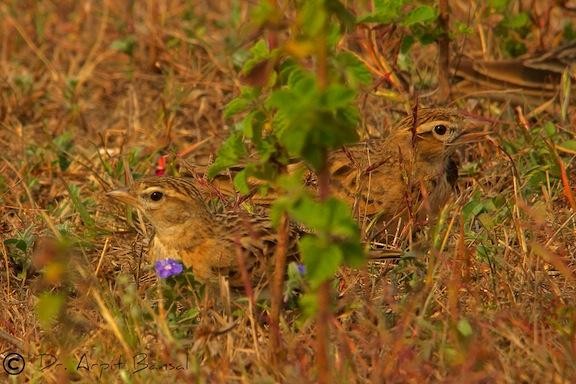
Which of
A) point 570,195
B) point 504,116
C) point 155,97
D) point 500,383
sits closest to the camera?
point 500,383

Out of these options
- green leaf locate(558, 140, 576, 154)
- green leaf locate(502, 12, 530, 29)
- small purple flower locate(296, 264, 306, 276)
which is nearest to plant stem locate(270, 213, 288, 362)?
small purple flower locate(296, 264, 306, 276)

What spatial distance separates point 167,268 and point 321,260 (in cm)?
145

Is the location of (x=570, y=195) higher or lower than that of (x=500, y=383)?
lower

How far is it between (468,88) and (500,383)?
157 inches

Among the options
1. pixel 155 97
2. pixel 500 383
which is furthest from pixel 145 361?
pixel 155 97

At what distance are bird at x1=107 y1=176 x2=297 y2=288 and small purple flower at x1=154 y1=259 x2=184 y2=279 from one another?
26 centimetres

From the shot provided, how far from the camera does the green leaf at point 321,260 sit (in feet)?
14.5

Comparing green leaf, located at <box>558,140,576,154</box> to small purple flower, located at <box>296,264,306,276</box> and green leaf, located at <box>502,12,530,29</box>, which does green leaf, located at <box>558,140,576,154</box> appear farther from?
small purple flower, located at <box>296,264,306,276</box>

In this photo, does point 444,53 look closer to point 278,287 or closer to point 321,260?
point 278,287

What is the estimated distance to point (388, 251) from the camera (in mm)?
6449

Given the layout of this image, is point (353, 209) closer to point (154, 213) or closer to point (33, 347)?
point (154, 213)

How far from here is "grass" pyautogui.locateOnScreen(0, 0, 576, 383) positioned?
16.8ft

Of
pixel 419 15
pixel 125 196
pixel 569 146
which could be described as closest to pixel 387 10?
pixel 419 15

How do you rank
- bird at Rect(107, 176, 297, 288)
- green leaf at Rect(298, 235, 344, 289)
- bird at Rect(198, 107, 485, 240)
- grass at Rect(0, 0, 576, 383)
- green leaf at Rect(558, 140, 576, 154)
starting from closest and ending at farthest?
green leaf at Rect(298, 235, 344, 289) < grass at Rect(0, 0, 576, 383) < bird at Rect(107, 176, 297, 288) < bird at Rect(198, 107, 485, 240) < green leaf at Rect(558, 140, 576, 154)
